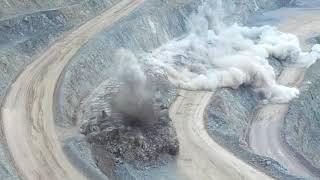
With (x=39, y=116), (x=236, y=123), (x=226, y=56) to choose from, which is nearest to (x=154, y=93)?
(x=236, y=123)

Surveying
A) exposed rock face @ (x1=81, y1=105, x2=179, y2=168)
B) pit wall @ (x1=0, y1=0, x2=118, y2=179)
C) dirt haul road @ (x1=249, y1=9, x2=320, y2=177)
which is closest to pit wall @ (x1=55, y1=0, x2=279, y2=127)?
exposed rock face @ (x1=81, y1=105, x2=179, y2=168)

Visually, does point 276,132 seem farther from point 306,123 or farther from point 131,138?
point 131,138

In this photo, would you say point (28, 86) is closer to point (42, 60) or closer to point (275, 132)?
point (42, 60)

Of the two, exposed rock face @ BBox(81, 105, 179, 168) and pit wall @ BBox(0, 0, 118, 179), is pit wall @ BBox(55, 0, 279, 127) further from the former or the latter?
pit wall @ BBox(0, 0, 118, 179)

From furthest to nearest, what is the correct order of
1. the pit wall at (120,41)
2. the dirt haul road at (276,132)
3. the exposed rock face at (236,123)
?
the dirt haul road at (276,132), the pit wall at (120,41), the exposed rock face at (236,123)

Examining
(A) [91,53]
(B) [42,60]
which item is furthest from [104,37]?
(B) [42,60]

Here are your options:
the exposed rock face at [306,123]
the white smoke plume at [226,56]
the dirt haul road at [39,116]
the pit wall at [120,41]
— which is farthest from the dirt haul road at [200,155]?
the exposed rock face at [306,123]

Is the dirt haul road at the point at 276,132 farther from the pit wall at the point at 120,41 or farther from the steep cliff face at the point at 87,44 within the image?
the pit wall at the point at 120,41

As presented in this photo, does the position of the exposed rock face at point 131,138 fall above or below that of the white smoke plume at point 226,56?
above
